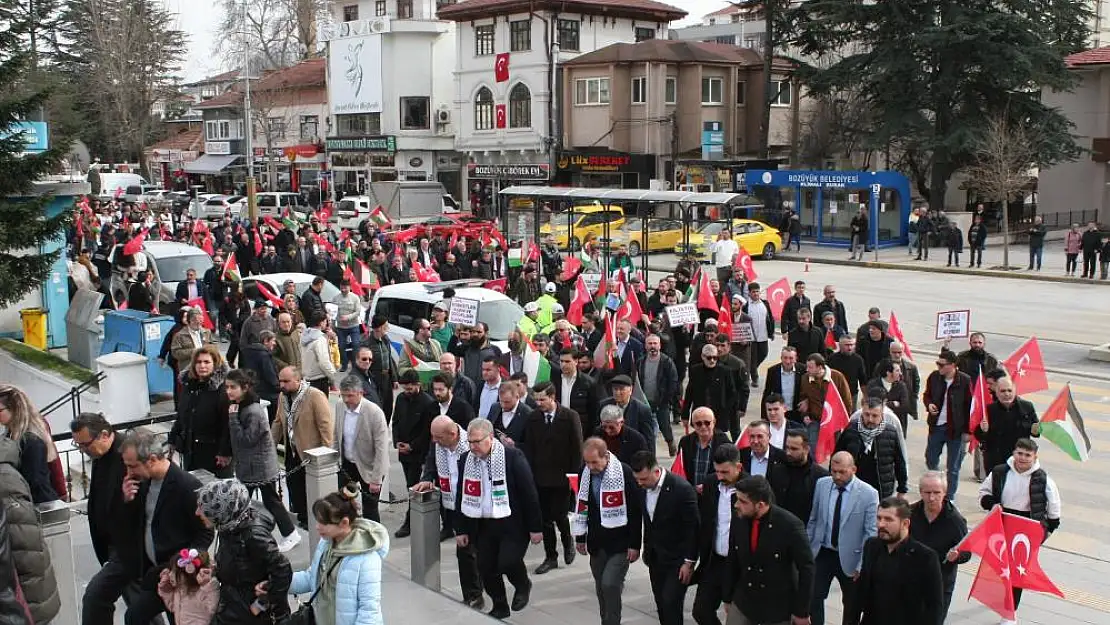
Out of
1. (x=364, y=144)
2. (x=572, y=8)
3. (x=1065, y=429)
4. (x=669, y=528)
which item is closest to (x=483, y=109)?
(x=572, y=8)

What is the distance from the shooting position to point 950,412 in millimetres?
11109

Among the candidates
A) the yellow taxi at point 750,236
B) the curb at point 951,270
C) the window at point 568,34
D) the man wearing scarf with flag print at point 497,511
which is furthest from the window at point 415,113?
the man wearing scarf with flag print at point 497,511

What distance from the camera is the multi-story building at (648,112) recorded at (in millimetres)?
50406

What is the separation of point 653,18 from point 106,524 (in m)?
52.7

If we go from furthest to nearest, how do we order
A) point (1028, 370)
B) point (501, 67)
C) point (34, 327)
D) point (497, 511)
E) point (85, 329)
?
point (501, 67) → point (34, 327) → point (85, 329) → point (1028, 370) → point (497, 511)

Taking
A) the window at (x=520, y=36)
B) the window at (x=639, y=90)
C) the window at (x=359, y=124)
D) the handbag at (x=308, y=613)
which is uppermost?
the window at (x=520, y=36)

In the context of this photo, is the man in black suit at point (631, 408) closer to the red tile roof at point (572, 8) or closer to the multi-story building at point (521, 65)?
the multi-story building at point (521, 65)

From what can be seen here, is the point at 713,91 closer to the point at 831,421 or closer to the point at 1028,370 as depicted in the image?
the point at 1028,370

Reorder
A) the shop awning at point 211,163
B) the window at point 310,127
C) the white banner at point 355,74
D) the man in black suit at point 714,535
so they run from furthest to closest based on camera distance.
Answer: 1. the shop awning at point 211,163
2. the window at point 310,127
3. the white banner at point 355,74
4. the man in black suit at point 714,535

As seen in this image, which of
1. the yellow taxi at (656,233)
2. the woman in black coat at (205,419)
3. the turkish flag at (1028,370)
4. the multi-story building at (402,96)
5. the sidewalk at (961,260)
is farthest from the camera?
the multi-story building at (402,96)

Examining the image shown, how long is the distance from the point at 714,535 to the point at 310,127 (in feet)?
209

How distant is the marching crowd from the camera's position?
6406 mm

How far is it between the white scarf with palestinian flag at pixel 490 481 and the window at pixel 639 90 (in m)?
44.1

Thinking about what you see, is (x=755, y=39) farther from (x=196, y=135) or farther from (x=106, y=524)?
(x=106, y=524)
